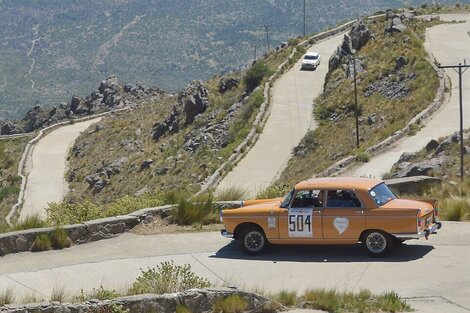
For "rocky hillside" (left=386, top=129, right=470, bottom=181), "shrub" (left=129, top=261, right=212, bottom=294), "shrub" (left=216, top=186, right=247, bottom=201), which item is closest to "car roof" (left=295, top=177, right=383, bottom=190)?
"shrub" (left=129, top=261, right=212, bottom=294)

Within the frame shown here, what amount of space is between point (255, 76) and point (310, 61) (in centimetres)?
525

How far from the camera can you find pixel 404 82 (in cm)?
4947

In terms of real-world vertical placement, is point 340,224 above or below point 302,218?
below

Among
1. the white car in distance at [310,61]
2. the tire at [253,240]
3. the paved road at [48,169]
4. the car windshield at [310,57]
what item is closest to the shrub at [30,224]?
the tire at [253,240]

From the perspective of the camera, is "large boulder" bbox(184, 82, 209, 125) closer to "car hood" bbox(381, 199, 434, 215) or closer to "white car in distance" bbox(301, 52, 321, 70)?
"white car in distance" bbox(301, 52, 321, 70)

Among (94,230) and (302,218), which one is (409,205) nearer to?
(302,218)

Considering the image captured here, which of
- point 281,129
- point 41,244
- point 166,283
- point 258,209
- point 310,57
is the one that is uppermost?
point 310,57

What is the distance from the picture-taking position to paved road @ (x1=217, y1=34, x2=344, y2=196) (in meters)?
41.2

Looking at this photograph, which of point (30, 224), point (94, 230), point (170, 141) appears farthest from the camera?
point (170, 141)

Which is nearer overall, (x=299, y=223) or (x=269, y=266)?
(x=269, y=266)

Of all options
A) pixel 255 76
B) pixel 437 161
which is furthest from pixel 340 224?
pixel 255 76

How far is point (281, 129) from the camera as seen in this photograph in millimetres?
49875

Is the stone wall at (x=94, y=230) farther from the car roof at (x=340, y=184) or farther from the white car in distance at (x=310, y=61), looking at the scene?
the white car in distance at (x=310, y=61)

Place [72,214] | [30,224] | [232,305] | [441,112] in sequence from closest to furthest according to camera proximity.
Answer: [232,305]
[30,224]
[72,214]
[441,112]
